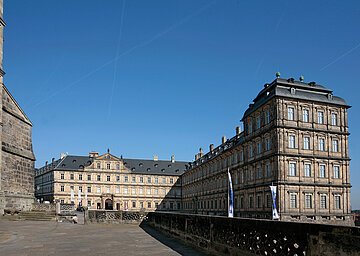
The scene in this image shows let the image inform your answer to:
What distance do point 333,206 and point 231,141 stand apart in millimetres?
18643

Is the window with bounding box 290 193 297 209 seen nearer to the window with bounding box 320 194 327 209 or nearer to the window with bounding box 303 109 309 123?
the window with bounding box 320 194 327 209

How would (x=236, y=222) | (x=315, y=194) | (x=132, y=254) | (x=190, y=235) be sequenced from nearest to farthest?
(x=236, y=222) → (x=132, y=254) → (x=190, y=235) → (x=315, y=194)

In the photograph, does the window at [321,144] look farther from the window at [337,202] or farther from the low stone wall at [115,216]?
the low stone wall at [115,216]

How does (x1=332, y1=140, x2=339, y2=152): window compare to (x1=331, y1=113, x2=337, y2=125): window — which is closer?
(x1=332, y1=140, x2=339, y2=152): window

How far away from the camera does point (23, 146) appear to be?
35.4 m

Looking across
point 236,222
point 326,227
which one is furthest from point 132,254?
point 326,227

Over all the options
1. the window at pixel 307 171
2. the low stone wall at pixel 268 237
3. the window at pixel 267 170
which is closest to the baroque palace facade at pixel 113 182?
the window at pixel 267 170

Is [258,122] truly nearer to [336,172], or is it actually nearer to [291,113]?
[291,113]

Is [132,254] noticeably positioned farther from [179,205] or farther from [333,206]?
[179,205]

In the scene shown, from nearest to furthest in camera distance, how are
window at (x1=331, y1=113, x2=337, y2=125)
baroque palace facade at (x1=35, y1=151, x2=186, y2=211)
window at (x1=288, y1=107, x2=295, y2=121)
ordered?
window at (x1=288, y1=107, x2=295, y2=121) → window at (x1=331, y1=113, x2=337, y2=125) → baroque palace facade at (x1=35, y1=151, x2=186, y2=211)

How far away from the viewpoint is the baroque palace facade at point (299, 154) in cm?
4081

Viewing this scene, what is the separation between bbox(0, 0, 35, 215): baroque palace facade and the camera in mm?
30516

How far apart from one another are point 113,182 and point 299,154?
56548 millimetres

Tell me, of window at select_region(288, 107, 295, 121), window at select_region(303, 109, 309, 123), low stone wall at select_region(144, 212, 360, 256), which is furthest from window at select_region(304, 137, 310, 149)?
low stone wall at select_region(144, 212, 360, 256)
